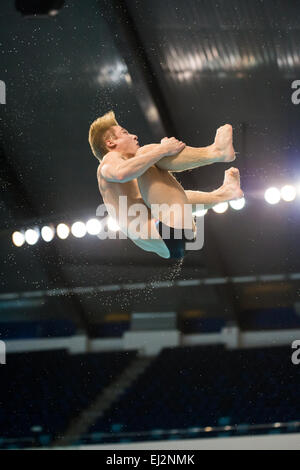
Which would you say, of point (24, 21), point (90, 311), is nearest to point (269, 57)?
point (24, 21)

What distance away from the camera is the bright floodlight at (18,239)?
30.6 feet

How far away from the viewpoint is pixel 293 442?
6.28 m

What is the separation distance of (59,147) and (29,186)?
2.06ft

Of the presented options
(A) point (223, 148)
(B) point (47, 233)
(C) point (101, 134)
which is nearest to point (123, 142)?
(C) point (101, 134)

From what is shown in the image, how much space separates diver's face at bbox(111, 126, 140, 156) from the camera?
11.5ft

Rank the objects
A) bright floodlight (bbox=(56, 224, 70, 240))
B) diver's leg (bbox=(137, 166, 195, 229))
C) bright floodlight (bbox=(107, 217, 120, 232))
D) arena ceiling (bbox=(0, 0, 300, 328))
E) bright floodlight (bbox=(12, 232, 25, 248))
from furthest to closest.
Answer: bright floodlight (bbox=(56, 224, 70, 240)), bright floodlight (bbox=(12, 232, 25, 248)), bright floodlight (bbox=(107, 217, 120, 232)), arena ceiling (bbox=(0, 0, 300, 328)), diver's leg (bbox=(137, 166, 195, 229))

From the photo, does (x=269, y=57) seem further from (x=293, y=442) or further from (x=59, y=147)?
(x=293, y=442)

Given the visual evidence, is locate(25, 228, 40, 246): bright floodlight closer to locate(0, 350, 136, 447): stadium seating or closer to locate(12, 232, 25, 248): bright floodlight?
locate(12, 232, 25, 248): bright floodlight

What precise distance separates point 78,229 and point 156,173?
612 centimetres

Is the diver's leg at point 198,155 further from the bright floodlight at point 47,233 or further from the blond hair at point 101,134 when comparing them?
the bright floodlight at point 47,233

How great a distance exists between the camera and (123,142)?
11.6 feet

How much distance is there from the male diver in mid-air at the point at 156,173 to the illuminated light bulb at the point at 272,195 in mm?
5159

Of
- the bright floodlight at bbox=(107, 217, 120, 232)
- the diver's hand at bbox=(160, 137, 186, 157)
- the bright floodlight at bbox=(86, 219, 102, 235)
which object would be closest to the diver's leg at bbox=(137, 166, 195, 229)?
→ the diver's hand at bbox=(160, 137, 186, 157)

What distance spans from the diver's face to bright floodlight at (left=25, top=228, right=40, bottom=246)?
5894 millimetres
